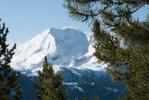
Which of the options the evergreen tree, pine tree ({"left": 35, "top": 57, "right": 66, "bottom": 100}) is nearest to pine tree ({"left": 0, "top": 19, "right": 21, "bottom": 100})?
pine tree ({"left": 35, "top": 57, "right": 66, "bottom": 100})

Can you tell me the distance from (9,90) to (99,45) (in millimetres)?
16802

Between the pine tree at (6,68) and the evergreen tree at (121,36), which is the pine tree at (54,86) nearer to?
the pine tree at (6,68)

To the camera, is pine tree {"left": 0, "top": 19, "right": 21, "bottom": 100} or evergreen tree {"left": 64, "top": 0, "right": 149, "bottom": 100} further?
pine tree {"left": 0, "top": 19, "right": 21, "bottom": 100}

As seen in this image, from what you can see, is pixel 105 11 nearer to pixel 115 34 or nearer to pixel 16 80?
pixel 115 34

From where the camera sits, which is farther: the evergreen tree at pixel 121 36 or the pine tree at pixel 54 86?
the pine tree at pixel 54 86

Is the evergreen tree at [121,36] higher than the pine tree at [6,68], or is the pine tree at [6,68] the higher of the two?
the pine tree at [6,68]

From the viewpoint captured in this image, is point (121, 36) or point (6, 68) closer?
point (121, 36)

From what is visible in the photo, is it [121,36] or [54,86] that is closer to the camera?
[121,36]

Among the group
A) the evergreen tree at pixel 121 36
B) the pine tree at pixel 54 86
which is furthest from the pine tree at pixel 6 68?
the evergreen tree at pixel 121 36

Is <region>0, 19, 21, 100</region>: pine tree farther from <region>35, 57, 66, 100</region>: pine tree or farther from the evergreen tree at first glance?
the evergreen tree

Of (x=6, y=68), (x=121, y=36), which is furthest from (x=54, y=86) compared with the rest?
(x=121, y=36)

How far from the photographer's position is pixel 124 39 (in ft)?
43.1

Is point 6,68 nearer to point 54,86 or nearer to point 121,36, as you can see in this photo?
point 54,86

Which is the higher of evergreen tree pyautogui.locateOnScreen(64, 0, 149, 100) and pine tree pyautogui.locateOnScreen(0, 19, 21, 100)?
pine tree pyautogui.locateOnScreen(0, 19, 21, 100)
